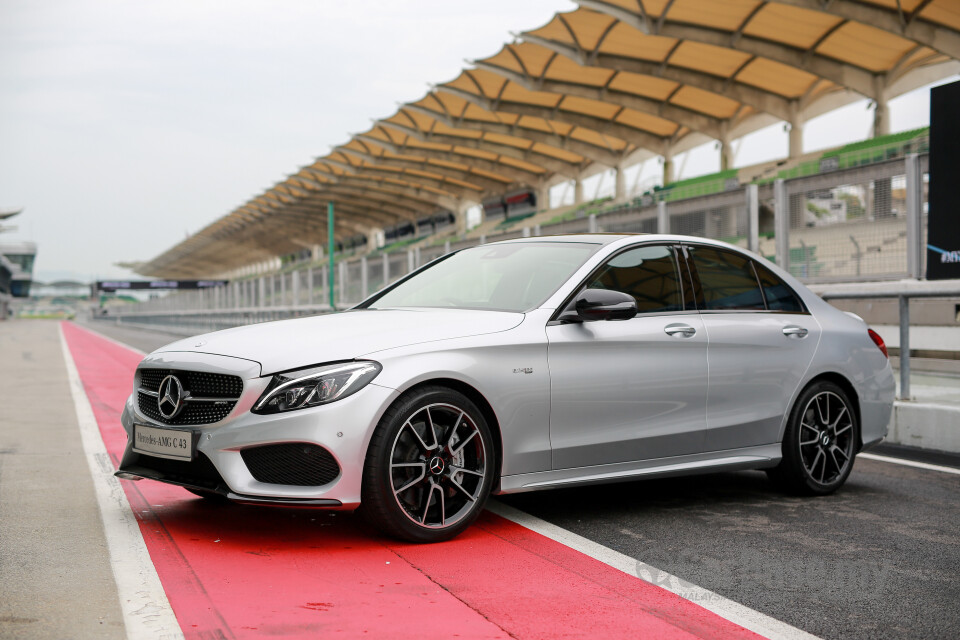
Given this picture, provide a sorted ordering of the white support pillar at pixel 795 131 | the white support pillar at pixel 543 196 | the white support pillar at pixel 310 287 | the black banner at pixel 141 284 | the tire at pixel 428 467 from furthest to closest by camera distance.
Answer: the black banner at pixel 141 284 < the white support pillar at pixel 543 196 < the white support pillar at pixel 795 131 < the white support pillar at pixel 310 287 < the tire at pixel 428 467

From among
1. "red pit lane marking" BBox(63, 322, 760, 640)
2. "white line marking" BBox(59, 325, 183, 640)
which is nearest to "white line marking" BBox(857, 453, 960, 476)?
"red pit lane marking" BBox(63, 322, 760, 640)

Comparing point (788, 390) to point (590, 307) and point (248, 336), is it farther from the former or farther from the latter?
point (248, 336)

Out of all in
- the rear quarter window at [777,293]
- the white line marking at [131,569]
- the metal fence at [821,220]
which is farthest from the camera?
the metal fence at [821,220]

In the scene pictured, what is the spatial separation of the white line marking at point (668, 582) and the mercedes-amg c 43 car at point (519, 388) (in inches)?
11.9

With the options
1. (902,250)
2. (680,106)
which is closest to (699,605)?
(902,250)

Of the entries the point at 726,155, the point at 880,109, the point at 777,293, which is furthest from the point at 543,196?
the point at 777,293

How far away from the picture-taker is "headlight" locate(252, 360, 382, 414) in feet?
13.7

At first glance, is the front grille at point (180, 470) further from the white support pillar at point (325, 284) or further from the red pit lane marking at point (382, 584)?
the white support pillar at point (325, 284)

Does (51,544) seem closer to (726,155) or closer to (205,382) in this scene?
(205,382)

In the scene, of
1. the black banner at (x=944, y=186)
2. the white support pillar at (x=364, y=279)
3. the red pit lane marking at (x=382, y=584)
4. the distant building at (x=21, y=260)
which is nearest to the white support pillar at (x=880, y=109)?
the white support pillar at (x=364, y=279)

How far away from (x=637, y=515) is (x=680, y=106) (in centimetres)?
4486

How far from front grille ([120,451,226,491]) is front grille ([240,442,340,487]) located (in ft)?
0.64

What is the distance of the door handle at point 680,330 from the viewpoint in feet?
17.3

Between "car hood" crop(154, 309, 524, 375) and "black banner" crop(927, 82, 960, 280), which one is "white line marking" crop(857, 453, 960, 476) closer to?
"black banner" crop(927, 82, 960, 280)
